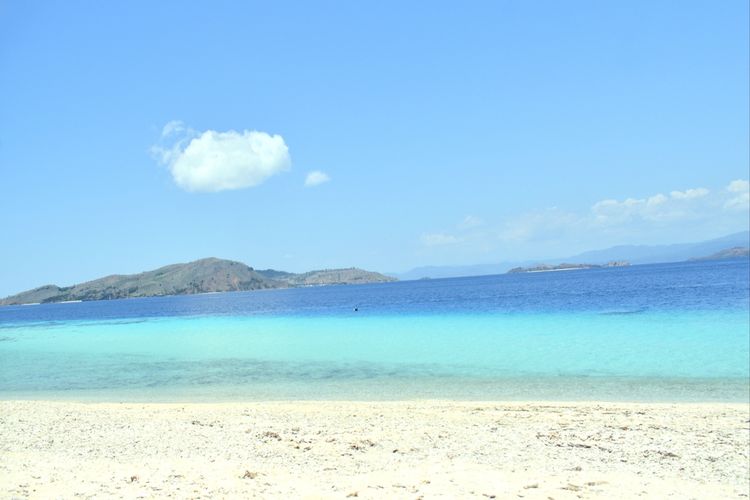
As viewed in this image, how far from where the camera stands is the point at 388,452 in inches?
386

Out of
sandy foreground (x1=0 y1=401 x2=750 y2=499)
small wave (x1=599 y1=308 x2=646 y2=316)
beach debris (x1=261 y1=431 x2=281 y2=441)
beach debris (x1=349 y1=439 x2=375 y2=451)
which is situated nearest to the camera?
sandy foreground (x1=0 y1=401 x2=750 y2=499)

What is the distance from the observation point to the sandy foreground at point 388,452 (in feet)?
25.7

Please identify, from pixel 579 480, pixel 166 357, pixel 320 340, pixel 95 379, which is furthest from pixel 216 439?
pixel 320 340

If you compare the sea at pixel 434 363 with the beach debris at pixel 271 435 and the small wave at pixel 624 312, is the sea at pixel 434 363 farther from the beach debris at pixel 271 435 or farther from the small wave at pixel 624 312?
the beach debris at pixel 271 435

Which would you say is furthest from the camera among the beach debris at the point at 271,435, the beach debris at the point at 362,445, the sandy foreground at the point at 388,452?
the beach debris at the point at 271,435

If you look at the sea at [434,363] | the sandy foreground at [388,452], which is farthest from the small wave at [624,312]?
the sandy foreground at [388,452]

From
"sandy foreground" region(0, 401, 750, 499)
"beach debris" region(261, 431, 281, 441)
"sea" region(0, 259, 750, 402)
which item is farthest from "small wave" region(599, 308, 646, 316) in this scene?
"beach debris" region(261, 431, 281, 441)

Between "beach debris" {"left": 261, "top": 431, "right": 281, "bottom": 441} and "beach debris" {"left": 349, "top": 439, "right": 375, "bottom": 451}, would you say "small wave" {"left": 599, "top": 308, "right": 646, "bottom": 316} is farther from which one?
"beach debris" {"left": 261, "top": 431, "right": 281, "bottom": 441}

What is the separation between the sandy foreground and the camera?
7.83 metres

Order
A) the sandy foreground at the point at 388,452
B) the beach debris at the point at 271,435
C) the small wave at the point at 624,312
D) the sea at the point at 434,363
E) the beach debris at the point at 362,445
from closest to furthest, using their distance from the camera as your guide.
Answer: the sandy foreground at the point at 388,452 → the beach debris at the point at 362,445 → the beach debris at the point at 271,435 → the sea at the point at 434,363 → the small wave at the point at 624,312

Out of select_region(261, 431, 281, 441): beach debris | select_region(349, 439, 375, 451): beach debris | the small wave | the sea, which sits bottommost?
the sea

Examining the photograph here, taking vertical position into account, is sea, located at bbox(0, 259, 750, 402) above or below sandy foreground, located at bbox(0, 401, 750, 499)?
below

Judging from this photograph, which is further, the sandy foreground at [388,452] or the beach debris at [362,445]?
the beach debris at [362,445]

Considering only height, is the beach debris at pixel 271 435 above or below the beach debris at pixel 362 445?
below
